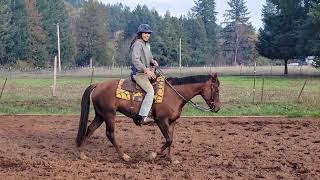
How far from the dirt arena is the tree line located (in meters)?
31.5

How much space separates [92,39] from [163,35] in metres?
12.9

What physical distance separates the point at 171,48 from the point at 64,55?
18.3 meters

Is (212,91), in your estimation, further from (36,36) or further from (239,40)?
(239,40)

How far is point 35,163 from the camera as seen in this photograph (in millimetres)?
8547

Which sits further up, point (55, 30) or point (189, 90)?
point (55, 30)

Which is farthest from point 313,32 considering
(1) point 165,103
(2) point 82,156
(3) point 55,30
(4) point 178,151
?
(3) point 55,30

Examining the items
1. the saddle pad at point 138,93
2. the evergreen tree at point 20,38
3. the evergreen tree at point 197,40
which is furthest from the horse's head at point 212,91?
the evergreen tree at point 197,40

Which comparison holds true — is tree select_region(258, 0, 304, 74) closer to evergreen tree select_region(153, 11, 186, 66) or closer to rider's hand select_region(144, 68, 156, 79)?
evergreen tree select_region(153, 11, 186, 66)

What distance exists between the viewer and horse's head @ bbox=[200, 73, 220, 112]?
917cm

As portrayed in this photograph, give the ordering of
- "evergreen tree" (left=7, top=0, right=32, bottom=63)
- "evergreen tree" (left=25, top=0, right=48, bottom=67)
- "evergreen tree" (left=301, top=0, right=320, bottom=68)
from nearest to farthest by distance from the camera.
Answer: "evergreen tree" (left=301, top=0, right=320, bottom=68)
"evergreen tree" (left=7, top=0, right=32, bottom=63)
"evergreen tree" (left=25, top=0, right=48, bottom=67)

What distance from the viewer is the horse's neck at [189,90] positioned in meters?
9.23

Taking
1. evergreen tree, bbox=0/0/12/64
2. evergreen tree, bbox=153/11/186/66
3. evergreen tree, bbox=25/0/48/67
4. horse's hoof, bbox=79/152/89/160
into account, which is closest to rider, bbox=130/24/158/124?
horse's hoof, bbox=79/152/89/160

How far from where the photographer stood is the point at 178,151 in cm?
975

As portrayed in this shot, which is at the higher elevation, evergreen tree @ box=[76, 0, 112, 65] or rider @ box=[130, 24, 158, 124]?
evergreen tree @ box=[76, 0, 112, 65]
